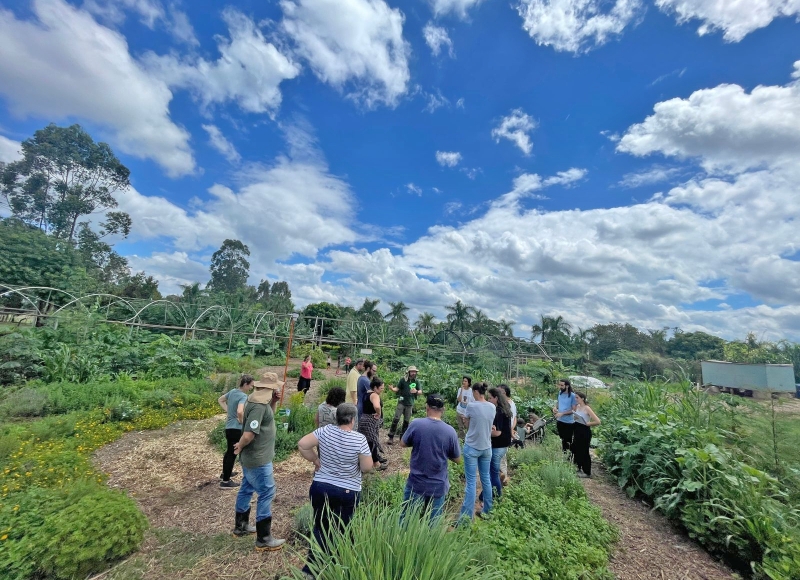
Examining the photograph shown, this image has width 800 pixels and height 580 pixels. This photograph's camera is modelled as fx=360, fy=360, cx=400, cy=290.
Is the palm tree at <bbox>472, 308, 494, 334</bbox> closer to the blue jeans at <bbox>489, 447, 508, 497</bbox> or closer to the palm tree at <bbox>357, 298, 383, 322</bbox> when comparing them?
the palm tree at <bbox>357, 298, 383, 322</bbox>

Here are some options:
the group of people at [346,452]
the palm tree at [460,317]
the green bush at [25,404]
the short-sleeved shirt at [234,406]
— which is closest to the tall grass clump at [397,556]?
the group of people at [346,452]

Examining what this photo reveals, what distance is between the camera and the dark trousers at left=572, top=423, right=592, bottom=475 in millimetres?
5633

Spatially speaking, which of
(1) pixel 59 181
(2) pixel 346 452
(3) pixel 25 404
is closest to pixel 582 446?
(2) pixel 346 452

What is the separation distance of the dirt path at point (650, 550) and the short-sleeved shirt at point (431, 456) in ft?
5.82

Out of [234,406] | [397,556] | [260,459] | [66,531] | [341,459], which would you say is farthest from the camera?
[234,406]

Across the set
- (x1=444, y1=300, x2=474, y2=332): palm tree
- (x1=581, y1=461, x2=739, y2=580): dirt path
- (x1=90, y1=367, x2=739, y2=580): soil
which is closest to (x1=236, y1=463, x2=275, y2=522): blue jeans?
(x1=90, y1=367, x2=739, y2=580): soil

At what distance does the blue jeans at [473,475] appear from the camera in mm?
4066

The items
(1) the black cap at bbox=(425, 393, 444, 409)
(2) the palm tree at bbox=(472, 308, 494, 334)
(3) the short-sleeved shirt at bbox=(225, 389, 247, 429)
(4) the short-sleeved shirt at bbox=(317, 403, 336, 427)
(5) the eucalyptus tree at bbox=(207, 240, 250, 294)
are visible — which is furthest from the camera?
(5) the eucalyptus tree at bbox=(207, 240, 250, 294)

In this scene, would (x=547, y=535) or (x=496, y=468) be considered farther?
(x=496, y=468)

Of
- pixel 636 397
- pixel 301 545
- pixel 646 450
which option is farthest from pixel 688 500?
pixel 301 545

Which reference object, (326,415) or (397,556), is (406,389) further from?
(397,556)

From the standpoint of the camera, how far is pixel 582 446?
5691 millimetres

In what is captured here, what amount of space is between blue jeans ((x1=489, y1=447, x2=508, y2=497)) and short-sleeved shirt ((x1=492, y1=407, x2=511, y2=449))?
63 millimetres

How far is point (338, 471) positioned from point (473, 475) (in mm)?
1925
